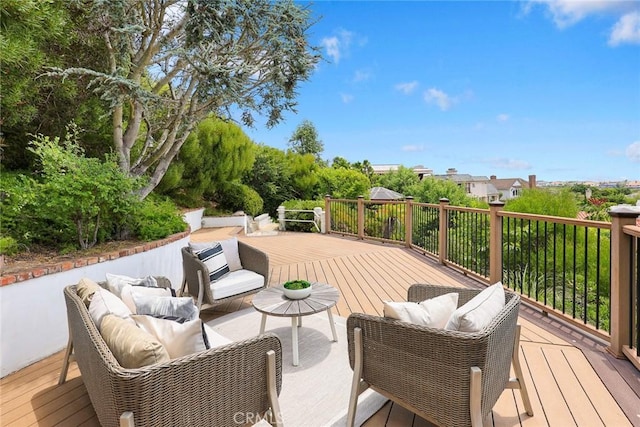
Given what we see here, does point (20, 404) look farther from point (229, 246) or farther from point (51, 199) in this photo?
point (229, 246)

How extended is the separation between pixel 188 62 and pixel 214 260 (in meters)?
3.31

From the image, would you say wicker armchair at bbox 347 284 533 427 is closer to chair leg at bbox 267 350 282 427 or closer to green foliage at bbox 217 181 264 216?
chair leg at bbox 267 350 282 427

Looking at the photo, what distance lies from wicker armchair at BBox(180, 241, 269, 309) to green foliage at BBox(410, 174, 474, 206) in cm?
1517

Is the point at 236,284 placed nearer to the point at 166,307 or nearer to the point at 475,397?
the point at 166,307

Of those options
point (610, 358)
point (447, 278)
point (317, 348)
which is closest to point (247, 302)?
point (317, 348)

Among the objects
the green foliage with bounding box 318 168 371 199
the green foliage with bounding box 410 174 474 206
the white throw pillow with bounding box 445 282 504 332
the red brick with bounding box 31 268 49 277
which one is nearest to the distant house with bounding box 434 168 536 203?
the green foliage with bounding box 410 174 474 206

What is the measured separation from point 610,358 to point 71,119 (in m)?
7.14

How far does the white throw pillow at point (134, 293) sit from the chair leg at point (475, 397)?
1.75 m

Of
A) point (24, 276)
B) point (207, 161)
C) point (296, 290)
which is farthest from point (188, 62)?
point (207, 161)

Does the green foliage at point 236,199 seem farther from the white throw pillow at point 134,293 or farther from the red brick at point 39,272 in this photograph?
the white throw pillow at point 134,293

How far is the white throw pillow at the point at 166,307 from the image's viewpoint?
1751 mm

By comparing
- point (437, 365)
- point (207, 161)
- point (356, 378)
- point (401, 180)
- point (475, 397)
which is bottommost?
point (356, 378)

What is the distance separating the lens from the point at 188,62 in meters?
4.98

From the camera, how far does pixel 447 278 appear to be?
186 inches
